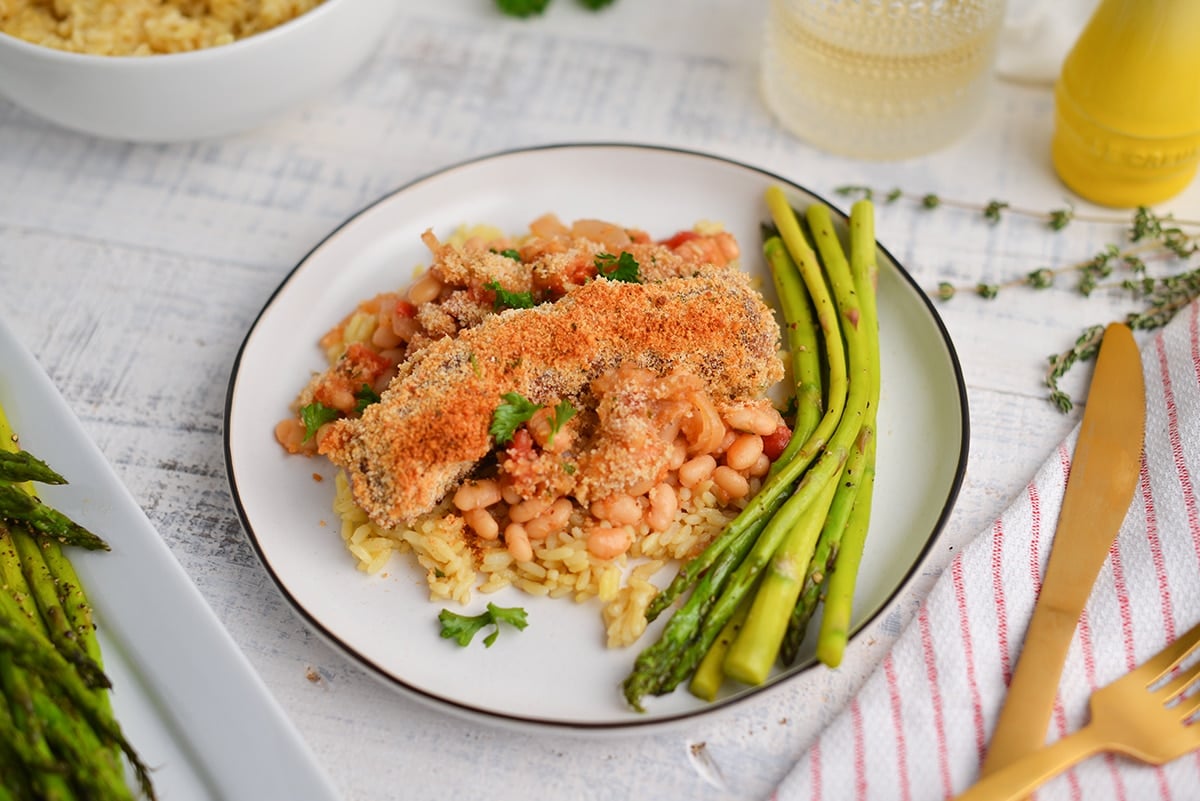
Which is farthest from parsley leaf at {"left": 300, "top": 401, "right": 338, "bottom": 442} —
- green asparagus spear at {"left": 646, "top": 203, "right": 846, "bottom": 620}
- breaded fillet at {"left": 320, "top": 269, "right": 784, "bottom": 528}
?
green asparagus spear at {"left": 646, "top": 203, "right": 846, "bottom": 620}

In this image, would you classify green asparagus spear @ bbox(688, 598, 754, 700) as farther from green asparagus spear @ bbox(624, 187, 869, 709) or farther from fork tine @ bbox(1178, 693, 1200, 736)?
fork tine @ bbox(1178, 693, 1200, 736)

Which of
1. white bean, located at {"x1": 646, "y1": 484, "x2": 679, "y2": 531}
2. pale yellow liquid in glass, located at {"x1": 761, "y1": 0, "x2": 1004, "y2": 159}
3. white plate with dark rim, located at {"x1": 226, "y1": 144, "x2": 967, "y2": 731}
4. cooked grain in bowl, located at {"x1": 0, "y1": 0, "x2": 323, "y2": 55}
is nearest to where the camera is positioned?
white plate with dark rim, located at {"x1": 226, "y1": 144, "x2": 967, "y2": 731}

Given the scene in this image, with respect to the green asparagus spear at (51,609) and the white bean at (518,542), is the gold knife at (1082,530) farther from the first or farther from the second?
the green asparagus spear at (51,609)

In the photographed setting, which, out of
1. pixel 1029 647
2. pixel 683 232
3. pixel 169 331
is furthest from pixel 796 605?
pixel 169 331

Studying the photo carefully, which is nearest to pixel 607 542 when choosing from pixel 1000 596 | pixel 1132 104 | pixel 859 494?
pixel 859 494

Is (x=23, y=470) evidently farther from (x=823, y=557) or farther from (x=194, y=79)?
(x=823, y=557)

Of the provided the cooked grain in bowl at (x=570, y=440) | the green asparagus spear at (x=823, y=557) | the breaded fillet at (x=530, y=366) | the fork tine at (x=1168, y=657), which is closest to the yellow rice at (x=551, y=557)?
the cooked grain in bowl at (x=570, y=440)
